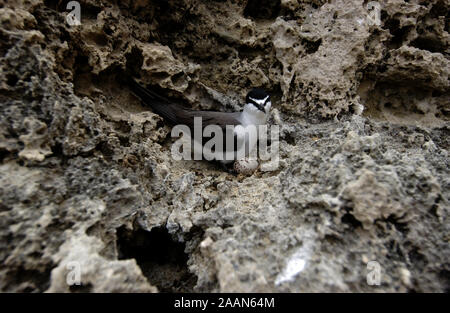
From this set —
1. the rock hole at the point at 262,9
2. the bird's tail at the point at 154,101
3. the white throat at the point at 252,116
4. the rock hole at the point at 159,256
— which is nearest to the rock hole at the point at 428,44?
the rock hole at the point at 262,9

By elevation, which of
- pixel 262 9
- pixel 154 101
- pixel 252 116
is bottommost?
pixel 252 116

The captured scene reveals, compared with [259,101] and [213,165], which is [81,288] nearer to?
[213,165]

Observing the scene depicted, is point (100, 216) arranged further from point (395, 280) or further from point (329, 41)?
point (329, 41)

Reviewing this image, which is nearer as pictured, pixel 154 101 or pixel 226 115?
pixel 154 101

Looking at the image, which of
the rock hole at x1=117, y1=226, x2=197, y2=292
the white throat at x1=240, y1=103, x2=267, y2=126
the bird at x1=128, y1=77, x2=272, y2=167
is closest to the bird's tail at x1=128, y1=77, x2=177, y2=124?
the bird at x1=128, y1=77, x2=272, y2=167

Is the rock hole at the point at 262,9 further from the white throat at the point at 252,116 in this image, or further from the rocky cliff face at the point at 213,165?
the white throat at the point at 252,116

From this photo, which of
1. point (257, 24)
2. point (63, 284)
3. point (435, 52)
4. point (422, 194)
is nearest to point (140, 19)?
point (257, 24)

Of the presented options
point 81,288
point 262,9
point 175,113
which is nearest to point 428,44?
point 262,9
